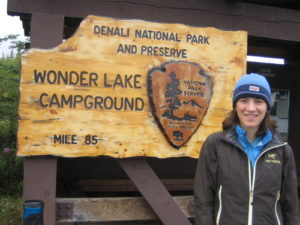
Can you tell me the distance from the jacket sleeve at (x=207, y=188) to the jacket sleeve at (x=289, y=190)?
0.35 m

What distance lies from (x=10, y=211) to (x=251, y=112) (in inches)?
142

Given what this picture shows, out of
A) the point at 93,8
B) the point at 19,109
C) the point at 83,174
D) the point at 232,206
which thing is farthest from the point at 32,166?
the point at 83,174

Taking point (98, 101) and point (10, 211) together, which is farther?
point (10, 211)

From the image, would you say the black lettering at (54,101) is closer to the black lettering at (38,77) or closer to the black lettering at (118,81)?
the black lettering at (38,77)

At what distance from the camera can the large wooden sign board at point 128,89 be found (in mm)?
2803

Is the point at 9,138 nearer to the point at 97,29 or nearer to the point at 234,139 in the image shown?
the point at 97,29

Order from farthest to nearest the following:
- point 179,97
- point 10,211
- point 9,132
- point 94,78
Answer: point 9,132 < point 10,211 < point 179,97 < point 94,78

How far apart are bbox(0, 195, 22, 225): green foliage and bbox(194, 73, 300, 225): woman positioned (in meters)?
→ 3.07

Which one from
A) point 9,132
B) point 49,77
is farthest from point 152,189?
point 9,132

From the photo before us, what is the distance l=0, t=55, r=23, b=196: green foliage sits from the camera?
532 centimetres

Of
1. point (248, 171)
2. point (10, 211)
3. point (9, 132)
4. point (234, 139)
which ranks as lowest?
point (10, 211)

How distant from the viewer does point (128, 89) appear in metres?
2.97

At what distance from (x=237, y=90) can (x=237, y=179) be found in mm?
463

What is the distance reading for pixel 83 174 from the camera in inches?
203
